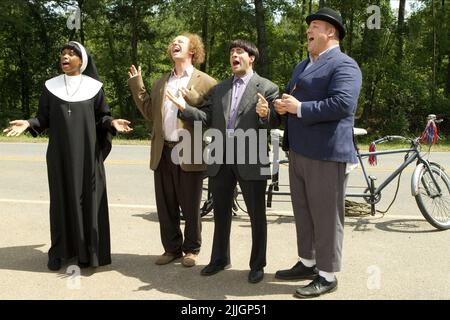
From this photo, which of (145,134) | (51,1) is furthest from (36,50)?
(145,134)

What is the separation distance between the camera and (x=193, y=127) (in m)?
4.72

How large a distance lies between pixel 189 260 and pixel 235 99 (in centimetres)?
150

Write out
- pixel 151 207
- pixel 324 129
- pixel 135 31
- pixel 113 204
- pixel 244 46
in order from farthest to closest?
1. pixel 135 31
2. pixel 113 204
3. pixel 151 207
4. pixel 244 46
5. pixel 324 129

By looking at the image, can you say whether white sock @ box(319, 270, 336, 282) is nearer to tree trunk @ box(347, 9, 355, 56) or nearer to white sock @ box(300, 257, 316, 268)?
white sock @ box(300, 257, 316, 268)

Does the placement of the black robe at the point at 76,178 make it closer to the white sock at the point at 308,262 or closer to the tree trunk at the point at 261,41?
the white sock at the point at 308,262

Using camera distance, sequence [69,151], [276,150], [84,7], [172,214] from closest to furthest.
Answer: [69,151] < [172,214] < [276,150] < [84,7]

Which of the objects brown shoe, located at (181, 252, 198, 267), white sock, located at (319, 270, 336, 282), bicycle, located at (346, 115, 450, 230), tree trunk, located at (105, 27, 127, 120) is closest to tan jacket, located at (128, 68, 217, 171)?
brown shoe, located at (181, 252, 198, 267)

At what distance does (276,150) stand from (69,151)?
2160 millimetres

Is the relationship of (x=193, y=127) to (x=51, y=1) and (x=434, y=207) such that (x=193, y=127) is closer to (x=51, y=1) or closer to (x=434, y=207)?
(x=434, y=207)

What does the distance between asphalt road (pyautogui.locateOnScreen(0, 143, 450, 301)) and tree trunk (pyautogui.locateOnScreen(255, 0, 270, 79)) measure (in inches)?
715

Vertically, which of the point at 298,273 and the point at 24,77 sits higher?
the point at 24,77

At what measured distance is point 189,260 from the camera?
4.80m

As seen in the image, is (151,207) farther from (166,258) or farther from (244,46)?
(244,46)

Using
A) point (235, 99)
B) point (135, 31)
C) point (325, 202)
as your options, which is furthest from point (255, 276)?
point (135, 31)
